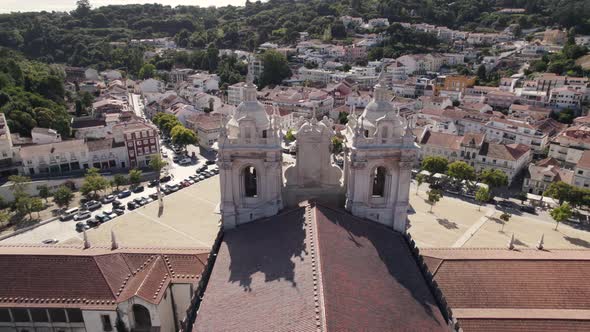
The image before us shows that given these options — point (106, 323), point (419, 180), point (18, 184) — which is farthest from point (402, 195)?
point (18, 184)

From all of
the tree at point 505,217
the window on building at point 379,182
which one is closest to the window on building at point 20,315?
the window on building at point 379,182

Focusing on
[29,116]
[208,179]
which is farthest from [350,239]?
[29,116]

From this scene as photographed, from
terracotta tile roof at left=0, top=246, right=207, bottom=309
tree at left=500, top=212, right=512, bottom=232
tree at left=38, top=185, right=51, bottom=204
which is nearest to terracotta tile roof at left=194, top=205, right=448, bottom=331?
terracotta tile roof at left=0, top=246, right=207, bottom=309

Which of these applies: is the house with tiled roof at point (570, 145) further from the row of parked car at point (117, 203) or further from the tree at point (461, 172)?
the row of parked car at point (117, 203)

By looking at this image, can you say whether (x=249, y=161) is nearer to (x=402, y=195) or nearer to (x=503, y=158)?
(x=402, y=195)

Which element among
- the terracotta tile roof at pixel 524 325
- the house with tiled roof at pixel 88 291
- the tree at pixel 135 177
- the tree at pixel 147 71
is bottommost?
the tree at pixel 135 177

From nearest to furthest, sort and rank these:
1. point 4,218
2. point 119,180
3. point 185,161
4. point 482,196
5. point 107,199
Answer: point 4,218 < point 482,196 < point 107,199 < point 119,180 < point 185,161
